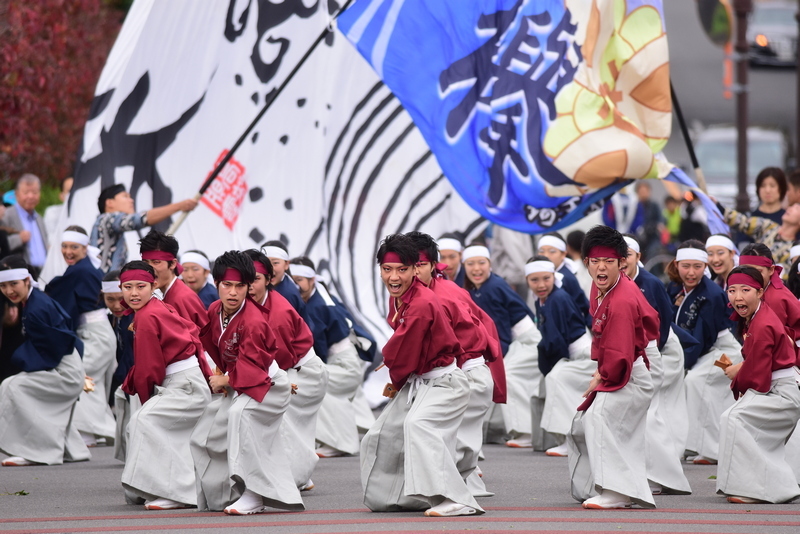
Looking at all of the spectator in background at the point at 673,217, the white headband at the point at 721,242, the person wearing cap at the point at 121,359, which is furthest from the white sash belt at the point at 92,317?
the spectator in background at the point at 673,217

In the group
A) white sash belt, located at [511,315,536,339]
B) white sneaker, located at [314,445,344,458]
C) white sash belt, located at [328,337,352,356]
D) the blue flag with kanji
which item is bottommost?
white sneaker, located at [314,445,344,458]

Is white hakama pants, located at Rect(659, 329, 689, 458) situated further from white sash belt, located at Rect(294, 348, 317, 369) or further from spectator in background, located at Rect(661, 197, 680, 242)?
spectator in background, located at Rect(661, 197, 680, 242)

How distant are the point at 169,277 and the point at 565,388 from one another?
3670 millimetres

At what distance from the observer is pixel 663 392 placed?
10.0m

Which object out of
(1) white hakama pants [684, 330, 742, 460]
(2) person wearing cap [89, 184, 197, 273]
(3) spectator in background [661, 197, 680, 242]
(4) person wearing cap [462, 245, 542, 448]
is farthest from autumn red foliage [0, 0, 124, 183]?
(3) spectator in background [661, 197, 680, 242]

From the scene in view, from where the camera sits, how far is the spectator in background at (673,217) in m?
21.6

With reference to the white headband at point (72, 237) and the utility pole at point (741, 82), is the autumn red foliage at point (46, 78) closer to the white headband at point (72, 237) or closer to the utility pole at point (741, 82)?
the white headband at point (72, 237)

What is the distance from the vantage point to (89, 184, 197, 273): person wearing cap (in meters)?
11.8

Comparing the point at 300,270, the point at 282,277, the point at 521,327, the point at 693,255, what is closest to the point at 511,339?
the point at 521,327

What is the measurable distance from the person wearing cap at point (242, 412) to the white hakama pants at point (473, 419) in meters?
Answer: 1.06

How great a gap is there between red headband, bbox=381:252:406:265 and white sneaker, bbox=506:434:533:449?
14.1 ft

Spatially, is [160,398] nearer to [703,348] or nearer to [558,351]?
[558,351]

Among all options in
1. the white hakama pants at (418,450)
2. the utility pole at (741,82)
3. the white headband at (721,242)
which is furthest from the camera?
the utility pole at (741,82)

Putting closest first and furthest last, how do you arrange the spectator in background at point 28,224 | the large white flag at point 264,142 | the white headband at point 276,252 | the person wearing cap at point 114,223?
the white headband at point 276,252
the person wearing cap at point 114,223
the spectator in background at point 28,224
the large white flag at point 264,142
